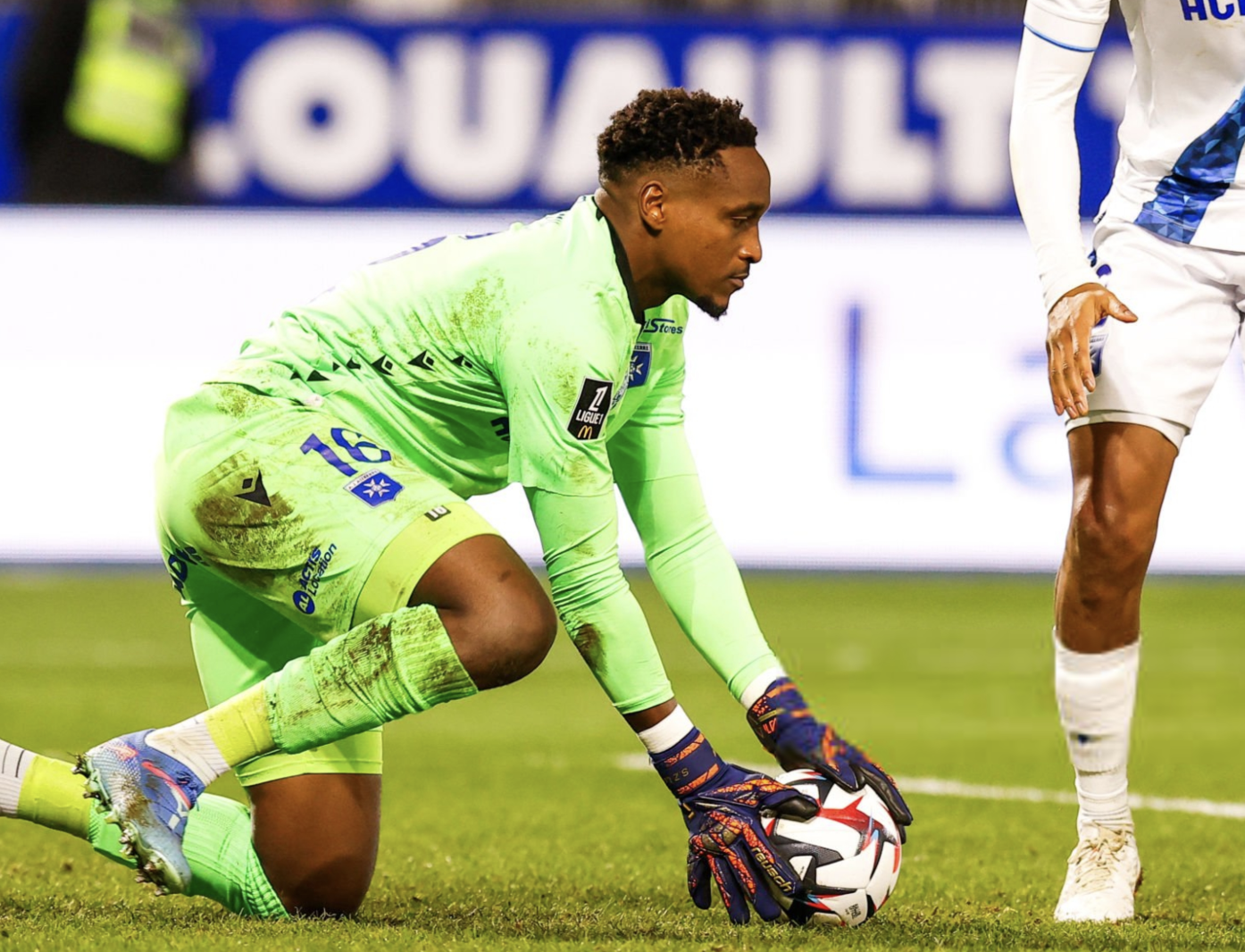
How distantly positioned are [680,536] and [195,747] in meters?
1.10

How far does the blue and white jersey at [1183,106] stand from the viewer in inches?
159

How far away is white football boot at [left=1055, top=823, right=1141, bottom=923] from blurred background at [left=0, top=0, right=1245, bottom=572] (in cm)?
735

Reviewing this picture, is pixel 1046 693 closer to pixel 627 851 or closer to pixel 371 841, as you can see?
pixel 627 851

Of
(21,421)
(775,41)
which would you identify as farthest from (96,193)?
(775,41)

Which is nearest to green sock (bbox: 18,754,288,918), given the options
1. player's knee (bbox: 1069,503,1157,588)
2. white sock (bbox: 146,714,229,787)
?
white sock (bbox: 146,714,229,787)

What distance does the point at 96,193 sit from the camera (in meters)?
12.5

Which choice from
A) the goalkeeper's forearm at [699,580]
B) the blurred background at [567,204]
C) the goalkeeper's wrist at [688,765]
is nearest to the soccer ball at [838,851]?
the goalkeeper's wrist at [688,765]

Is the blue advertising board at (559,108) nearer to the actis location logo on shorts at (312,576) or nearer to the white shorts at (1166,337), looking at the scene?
the white shorts at (1166,337)

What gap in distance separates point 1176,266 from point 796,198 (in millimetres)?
8801

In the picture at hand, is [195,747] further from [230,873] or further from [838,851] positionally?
[838,851]

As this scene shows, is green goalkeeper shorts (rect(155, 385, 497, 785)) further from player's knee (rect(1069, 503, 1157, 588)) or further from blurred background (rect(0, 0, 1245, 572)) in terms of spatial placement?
blurred background (rect(0, 0, 1245, 572))

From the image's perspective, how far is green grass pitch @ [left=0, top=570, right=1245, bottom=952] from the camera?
385 cm

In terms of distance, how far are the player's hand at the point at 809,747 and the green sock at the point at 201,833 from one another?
108 cm

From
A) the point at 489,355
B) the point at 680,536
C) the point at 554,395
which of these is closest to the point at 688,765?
the point at 680,536
